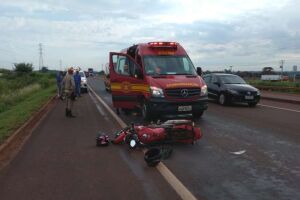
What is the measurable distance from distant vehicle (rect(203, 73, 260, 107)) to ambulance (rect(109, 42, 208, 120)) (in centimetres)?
573

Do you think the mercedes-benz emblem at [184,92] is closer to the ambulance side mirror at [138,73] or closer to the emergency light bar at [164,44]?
the ambulance side mirror at [138,73]

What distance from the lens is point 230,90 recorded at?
70.2 feet

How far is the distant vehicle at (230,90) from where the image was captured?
21.1 metres

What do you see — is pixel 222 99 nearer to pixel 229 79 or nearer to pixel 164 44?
pixel 229 79

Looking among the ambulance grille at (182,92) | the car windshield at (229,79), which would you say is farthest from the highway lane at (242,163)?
the car windshield at (229,79)

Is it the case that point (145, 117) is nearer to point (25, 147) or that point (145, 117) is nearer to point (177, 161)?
point (25, 147)

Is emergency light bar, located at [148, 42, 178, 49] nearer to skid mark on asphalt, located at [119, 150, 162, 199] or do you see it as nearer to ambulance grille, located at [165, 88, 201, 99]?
ambulance grille, located at [165, 88, 201, 99]

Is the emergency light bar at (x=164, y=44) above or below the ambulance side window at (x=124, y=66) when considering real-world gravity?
above

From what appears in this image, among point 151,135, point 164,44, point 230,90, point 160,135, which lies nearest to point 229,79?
point 230,90

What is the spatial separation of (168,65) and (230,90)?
6991 millimetres

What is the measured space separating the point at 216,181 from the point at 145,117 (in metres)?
7.68

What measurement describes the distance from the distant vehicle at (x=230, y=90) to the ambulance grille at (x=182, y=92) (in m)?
7.45

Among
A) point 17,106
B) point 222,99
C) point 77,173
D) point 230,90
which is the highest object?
point 230,90

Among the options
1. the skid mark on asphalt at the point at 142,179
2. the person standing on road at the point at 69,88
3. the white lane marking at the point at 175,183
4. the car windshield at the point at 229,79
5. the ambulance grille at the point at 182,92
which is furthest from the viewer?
the car windshield at the point at 229,79
